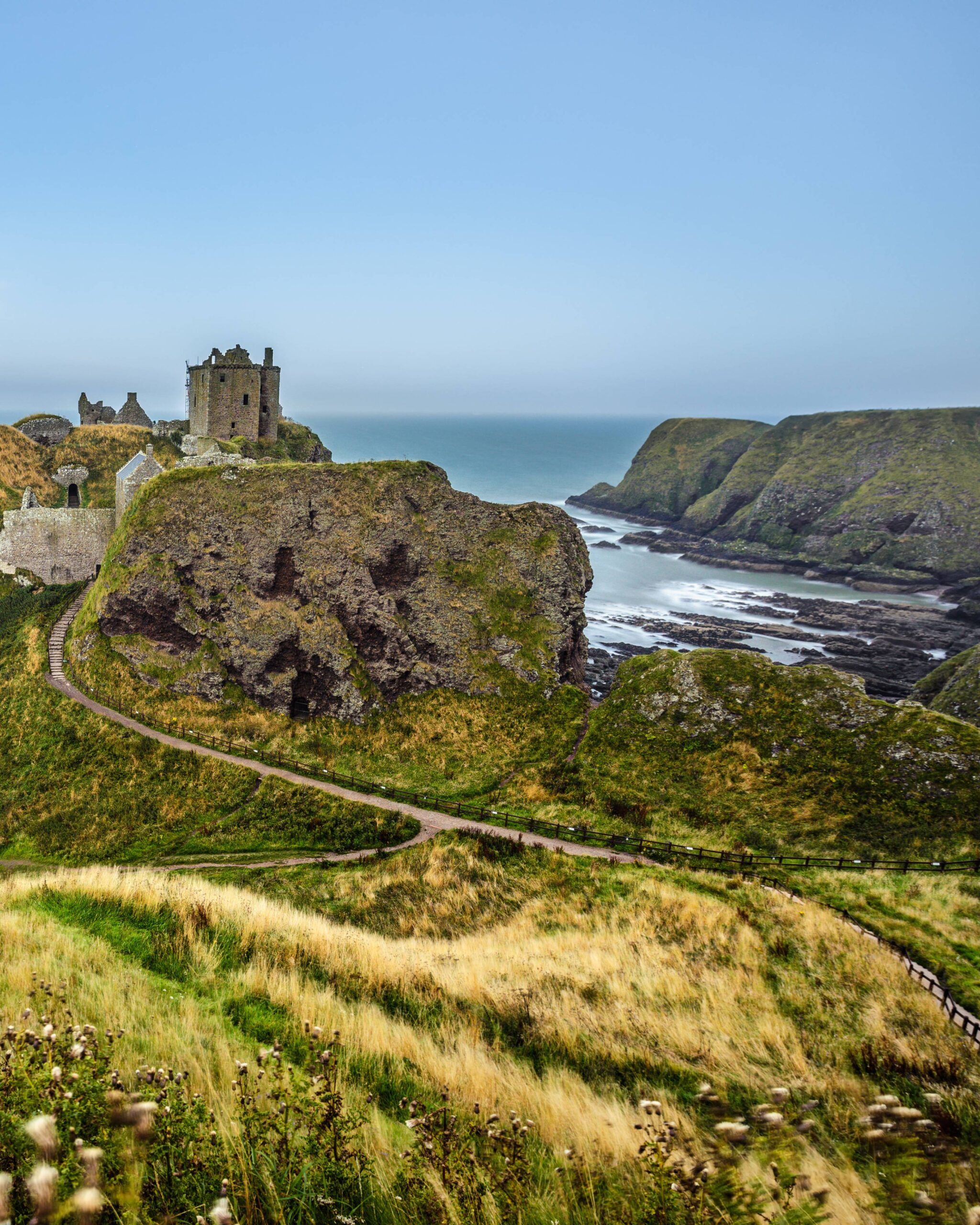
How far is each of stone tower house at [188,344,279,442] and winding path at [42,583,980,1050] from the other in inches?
848

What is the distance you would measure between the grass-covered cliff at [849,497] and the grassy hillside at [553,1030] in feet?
359

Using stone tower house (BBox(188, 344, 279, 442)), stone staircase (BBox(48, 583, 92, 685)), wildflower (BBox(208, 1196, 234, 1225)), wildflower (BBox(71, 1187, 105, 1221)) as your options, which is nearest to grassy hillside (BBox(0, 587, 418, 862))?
stone staircase (BBox(48, 583, 92, 685))

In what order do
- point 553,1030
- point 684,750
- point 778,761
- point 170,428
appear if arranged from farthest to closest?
point 170,428 < point 684,750 < point 778,761 < point 553,1030

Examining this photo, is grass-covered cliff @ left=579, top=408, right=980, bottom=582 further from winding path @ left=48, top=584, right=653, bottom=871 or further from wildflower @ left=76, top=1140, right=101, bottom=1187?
wildflower @ left=76, top=1140, right=101, bottom=1187

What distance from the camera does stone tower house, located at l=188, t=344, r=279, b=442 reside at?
49531 mm

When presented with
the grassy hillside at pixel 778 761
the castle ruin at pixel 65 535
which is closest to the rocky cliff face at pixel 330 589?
the castle ruin at pixel 65 535

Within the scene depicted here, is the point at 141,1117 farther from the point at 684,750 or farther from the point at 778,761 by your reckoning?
the point at 778,761

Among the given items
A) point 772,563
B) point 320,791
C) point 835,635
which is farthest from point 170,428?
point 772,563

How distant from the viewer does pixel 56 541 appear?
39.4 m

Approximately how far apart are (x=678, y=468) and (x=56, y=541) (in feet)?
490

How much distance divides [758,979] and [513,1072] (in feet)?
23.1

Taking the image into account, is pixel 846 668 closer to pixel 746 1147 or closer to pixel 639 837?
pixel 639 837

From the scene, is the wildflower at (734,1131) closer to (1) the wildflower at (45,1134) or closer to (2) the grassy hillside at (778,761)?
Result: (1) the wildflower at (45,1134)

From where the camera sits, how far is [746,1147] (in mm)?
3367
